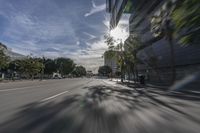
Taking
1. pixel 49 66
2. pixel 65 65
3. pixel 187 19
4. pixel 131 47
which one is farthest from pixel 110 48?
pixel 65 65

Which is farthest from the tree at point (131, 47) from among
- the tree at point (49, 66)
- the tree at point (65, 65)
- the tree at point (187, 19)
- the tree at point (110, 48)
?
the tree at point (65, 65)

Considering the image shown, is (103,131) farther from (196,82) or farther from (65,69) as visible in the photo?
(65,69)

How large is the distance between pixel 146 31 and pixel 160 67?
44.9 feet

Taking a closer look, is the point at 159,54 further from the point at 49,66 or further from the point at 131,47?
the point at 49,66

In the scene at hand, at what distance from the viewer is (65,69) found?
18400cm

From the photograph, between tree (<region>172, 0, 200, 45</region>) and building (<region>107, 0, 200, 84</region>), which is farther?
building (<region>107, 0, 200, 84</region>)

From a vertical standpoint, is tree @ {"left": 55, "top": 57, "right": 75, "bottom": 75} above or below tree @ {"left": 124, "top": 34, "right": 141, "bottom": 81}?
above

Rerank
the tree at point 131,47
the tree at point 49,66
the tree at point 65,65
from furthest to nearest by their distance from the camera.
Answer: the tree at point 65,65, the tree at point 49,66, the tree at point 131,47

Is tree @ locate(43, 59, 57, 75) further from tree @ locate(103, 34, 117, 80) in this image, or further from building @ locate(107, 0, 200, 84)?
tree @ locate(103, 34, 117, 80)

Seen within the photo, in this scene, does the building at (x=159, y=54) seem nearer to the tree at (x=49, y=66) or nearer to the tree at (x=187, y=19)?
the tree at (x=187, y=19)

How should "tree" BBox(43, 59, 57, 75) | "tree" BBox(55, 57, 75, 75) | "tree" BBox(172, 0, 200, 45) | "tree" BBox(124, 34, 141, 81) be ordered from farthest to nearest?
"tree" BBox(55, 57, 75, 75), "tree" BBox(43, 59, 57, 75), "tree" BBox(124, 34, 141, 81), "tree" BBox(172, 0, 200, 45)

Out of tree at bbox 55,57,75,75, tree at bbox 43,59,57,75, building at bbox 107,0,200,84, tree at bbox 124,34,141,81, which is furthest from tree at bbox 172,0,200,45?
tree at bbox 55,57,75,75

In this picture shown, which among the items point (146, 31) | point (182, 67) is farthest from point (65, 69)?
point (182, 67)

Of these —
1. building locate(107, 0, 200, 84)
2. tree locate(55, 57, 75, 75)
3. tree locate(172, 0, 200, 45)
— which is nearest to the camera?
tree locate(172, 0, 200, 45)
